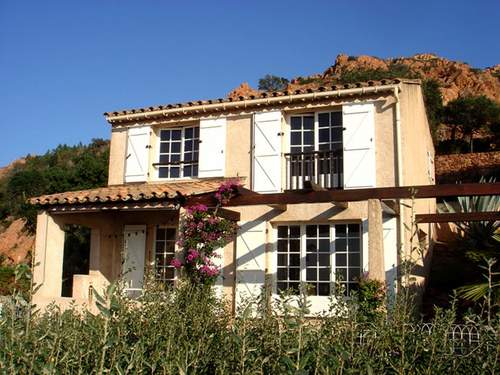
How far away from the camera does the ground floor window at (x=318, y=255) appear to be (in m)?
11.0

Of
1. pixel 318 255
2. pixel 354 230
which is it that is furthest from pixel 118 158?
pixel 354 230

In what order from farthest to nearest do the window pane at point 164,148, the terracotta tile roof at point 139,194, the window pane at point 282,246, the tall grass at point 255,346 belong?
the window pane at point 164,148 < the window pane at point 282,246 < the terracotta tile roof at point 139,194 < the tall grass at point 255,346

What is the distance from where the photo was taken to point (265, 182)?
39.0ft

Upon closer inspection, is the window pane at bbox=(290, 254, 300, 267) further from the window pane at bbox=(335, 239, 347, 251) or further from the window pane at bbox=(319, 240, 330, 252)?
the window pane at bbox=(335, 239, 347, 251)

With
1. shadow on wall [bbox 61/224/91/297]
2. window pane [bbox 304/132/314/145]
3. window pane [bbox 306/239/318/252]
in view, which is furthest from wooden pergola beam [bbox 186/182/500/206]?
shadow on wall [bbox 61/224/91/297]

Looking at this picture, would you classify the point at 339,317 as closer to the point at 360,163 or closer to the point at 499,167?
the point at 360,163

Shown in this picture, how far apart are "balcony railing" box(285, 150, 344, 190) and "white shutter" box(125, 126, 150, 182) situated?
12.5 feet

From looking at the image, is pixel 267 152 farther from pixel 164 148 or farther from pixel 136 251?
pixel 136 251

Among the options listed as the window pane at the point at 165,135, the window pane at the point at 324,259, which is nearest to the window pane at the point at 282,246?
the window pane at the point at 324,259

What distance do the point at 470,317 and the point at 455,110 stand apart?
32941 millimetres

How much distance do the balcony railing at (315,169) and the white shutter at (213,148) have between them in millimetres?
1615

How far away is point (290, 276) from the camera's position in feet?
37.7

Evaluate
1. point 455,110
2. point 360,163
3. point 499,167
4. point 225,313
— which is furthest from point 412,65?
point 225,313

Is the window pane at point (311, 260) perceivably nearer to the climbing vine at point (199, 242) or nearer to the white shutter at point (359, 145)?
the white shutter at point (359, 145)
